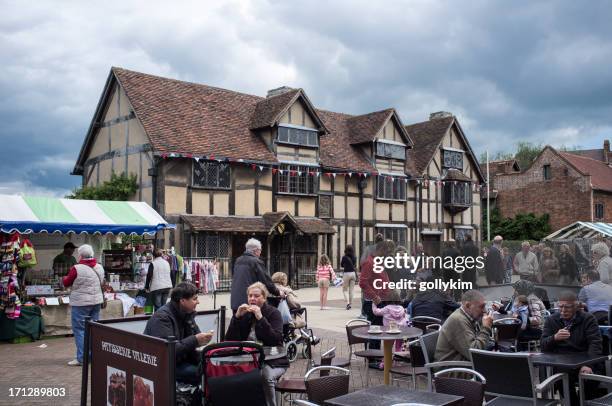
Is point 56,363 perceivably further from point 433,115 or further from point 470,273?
point 433,115

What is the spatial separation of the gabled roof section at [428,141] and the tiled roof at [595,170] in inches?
418

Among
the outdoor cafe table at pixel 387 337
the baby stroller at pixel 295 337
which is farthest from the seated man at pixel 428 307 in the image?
the baby stroller at pixel 295 337

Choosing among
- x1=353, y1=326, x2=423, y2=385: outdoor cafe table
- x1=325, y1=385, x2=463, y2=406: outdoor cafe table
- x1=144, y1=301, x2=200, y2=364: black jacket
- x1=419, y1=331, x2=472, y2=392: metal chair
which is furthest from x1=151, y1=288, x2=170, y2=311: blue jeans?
x1=325, y1=385, x2=463, y2=406: outdoor cafe table

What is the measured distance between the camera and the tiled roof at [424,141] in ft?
98.8

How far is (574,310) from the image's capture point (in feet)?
20.3

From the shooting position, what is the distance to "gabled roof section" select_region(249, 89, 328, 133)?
24108 millimetres

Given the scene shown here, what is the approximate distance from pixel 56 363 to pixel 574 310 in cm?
765

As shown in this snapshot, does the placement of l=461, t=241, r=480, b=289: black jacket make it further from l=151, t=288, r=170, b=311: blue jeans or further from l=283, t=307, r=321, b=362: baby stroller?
l=151, t=288, r=170, b=311: blue jeans

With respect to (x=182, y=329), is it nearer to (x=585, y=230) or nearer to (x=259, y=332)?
(x=259, y=332)

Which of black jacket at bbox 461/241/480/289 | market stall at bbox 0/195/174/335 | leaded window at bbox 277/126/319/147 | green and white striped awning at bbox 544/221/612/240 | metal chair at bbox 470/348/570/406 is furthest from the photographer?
leaded window at bbox 277/126/319/147

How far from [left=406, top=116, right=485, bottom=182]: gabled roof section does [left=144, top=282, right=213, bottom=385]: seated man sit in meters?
24.7

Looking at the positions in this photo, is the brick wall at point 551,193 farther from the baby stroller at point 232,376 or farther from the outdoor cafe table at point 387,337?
the baby stroller at point 232,376

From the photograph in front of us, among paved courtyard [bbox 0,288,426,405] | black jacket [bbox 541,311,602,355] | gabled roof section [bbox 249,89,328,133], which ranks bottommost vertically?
paved courtyard [bbox 0,288,426,405]

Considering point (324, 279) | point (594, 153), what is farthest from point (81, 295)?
point (594, 153)
